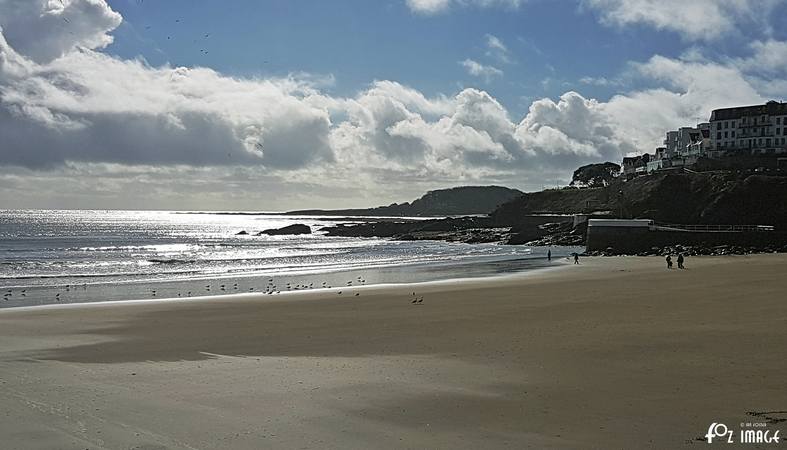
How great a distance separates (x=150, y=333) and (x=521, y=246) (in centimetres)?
5711

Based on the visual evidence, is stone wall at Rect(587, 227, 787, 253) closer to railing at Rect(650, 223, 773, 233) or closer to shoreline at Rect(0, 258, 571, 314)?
railing at Rect(650, 223, 773, 233)

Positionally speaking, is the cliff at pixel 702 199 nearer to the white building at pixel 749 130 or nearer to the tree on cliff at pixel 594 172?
the white building at pixel 749 130

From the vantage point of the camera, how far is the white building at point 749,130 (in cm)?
8194

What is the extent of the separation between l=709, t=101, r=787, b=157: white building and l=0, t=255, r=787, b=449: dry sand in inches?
2820

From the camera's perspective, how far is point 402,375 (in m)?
11.2

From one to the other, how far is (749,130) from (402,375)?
8764 centimetres

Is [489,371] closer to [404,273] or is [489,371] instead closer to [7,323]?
[7,323]

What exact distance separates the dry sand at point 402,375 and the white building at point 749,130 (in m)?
71.6

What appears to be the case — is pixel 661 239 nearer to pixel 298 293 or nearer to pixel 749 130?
pixel 298 293

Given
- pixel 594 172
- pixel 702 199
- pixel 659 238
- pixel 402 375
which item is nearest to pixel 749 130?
pixel 702 199

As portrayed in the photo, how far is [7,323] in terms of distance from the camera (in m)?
19.3

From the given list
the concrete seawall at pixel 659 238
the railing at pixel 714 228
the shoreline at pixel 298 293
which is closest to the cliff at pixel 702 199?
the railing at pixel 714 228

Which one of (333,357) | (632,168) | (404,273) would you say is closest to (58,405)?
(333,357)

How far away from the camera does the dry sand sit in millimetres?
8156
